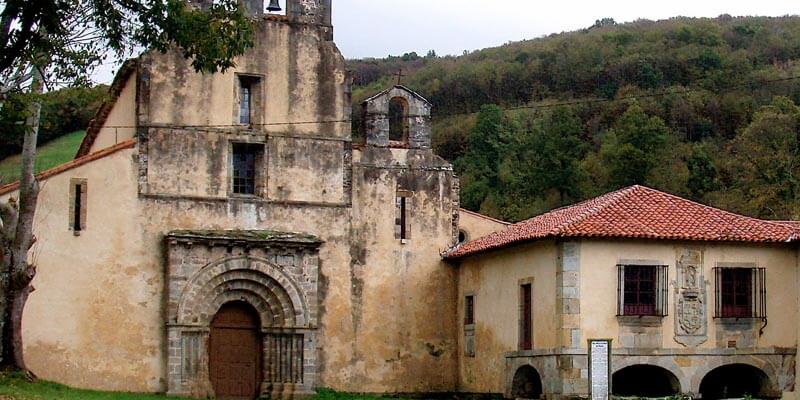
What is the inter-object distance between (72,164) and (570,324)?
41.2 ft

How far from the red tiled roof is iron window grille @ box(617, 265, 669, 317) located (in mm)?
848

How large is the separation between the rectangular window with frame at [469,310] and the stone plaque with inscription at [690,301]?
6554mm

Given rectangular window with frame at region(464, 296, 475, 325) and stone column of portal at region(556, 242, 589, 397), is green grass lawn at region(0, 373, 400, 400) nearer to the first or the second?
rectangular window with frame at region(464, 296, 475, 325)

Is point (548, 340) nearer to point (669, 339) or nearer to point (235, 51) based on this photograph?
point (669, 339)

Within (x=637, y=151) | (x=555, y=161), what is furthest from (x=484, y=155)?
(x=637, y=151)

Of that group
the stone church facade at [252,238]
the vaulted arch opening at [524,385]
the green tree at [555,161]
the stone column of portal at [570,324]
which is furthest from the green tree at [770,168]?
the stone column of portal at [570,324]

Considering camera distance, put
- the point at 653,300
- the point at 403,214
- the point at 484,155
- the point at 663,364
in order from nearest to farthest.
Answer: the point at 663,364 → the point at 653,300 → the point at 403,214 → the point at 484,155

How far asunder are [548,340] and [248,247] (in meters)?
8.33

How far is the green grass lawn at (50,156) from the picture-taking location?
64.1 m

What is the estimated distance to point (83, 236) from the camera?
3238 cm

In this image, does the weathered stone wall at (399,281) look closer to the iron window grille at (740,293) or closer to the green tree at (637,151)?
the iron window grille at (740,293)

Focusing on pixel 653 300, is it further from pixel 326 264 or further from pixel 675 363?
pixel 326 264

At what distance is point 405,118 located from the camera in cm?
3656

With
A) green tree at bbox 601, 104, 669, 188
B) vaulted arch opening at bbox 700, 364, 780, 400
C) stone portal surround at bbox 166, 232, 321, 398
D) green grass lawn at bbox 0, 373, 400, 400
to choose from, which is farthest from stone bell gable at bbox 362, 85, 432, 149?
green tree at bbox 601, 104, 669, 188
